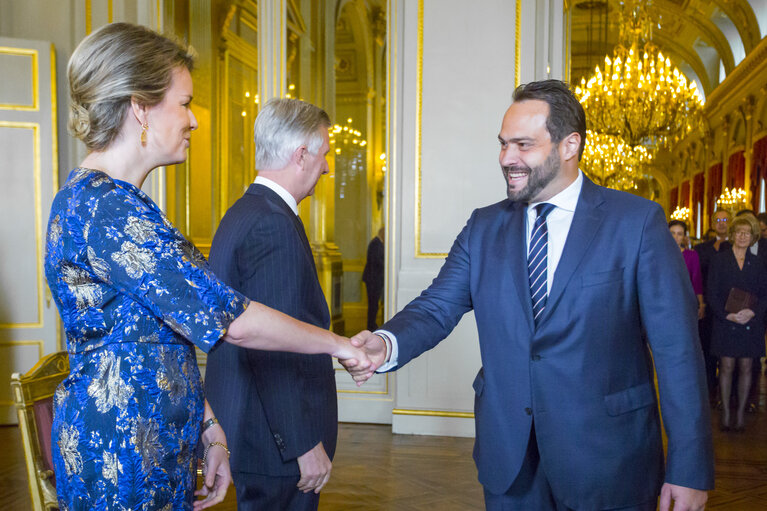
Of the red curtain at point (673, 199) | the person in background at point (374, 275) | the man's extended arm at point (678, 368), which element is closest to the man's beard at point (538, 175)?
the man's extended arm at point (678, 368)

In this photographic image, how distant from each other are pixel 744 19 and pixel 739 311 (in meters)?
9.89

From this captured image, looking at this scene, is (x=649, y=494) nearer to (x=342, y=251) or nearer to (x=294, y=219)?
(x=294, y=219)

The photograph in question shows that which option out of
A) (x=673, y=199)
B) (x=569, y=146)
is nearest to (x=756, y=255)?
(x=569, y=146)

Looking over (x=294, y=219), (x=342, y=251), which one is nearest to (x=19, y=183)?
(x=342, y=251)

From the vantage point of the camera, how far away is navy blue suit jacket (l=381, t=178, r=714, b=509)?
165 centimetres

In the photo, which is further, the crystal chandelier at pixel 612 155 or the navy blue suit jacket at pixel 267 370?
the crystal chandelier at pixel 612 155

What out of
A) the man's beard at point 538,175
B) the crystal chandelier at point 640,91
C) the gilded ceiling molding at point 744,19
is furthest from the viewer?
the gilded ceiling molding at point 744,19

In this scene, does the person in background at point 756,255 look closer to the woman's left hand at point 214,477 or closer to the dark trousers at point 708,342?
the dark trousers at point 708,342

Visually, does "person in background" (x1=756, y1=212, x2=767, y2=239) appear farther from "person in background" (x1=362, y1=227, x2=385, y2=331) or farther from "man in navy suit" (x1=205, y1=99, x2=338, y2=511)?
"man in navy suit" (x1=205, y1=99, x2=338, y2=511)

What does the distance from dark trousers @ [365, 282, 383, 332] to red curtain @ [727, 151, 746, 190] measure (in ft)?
39.3

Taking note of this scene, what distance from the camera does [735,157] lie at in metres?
15.4

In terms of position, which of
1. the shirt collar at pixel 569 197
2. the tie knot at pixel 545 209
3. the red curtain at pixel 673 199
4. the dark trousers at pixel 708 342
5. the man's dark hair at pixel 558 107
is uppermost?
the red curtain at pixel 673 199

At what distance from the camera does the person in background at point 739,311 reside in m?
5.19

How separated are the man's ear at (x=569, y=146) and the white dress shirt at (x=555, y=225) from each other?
2.8 inches
